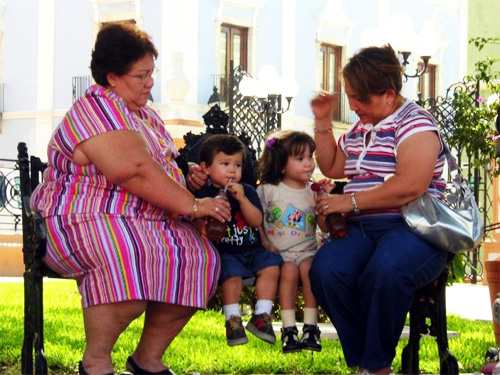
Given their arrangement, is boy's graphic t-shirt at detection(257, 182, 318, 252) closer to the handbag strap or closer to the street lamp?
the handbag strap

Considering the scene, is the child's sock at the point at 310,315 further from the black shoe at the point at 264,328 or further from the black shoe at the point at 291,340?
the black shoe at the point at 264,328

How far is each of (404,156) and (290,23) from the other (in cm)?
2435

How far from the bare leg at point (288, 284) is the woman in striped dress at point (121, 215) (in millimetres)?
351

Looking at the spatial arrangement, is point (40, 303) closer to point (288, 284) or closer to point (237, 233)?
point (237, 233)

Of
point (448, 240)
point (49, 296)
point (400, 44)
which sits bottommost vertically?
point (49, 296)

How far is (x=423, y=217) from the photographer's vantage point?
5.15 m

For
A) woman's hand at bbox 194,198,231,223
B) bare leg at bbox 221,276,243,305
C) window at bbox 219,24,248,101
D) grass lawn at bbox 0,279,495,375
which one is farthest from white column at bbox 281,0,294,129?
woman's hand at bbox 194,198,231,223

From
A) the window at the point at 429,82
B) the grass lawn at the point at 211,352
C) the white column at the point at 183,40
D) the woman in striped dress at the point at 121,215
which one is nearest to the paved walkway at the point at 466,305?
the grass lawn at the point at 211,352

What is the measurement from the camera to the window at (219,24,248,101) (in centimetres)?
2768

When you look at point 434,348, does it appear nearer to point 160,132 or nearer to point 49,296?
point 160,132

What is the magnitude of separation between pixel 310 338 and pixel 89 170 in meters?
1.15

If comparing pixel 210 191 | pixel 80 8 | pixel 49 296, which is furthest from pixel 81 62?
pixel 210 191

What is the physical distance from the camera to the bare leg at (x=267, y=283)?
5.36 m

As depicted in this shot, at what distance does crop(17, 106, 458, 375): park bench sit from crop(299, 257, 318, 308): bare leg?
0.22m
